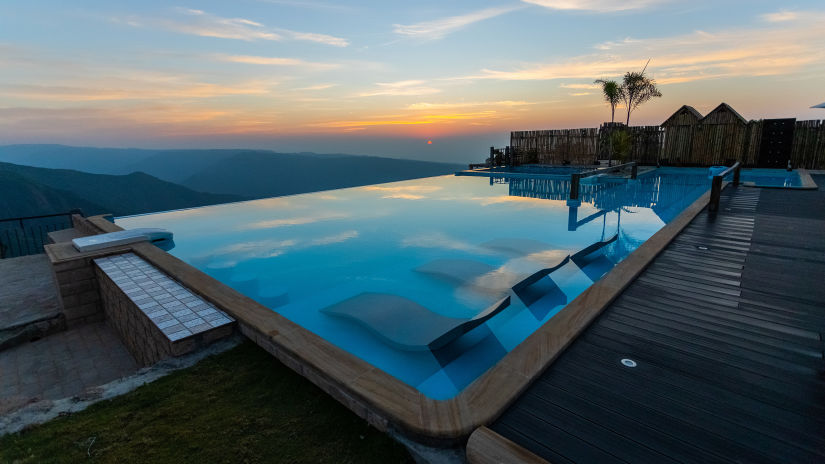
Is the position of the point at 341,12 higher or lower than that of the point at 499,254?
higher

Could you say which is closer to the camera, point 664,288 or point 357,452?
point 357,452

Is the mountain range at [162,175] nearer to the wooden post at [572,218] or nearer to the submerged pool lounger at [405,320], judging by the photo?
the wooden post at [572,218]

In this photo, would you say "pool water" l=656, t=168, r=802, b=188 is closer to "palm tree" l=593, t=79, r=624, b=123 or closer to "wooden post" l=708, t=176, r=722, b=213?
"palm tree" l=593, t=79, r=624, b=123

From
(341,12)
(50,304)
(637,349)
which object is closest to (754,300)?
(637,349)

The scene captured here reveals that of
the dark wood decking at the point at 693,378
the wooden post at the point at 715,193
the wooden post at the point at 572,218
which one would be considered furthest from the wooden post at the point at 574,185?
the dark wood decking at the point at 693,378

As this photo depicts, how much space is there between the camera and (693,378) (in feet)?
7.48

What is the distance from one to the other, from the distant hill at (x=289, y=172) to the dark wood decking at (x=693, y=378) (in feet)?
314

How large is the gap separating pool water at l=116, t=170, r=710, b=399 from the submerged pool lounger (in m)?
0.06

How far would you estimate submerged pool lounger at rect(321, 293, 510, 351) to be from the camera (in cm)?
387

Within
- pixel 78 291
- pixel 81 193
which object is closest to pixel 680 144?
pixel 78 291

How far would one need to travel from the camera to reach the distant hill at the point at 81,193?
62.2m

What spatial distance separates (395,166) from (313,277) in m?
102

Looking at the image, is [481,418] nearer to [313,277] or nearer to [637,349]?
[637,349]

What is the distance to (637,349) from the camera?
2.62 meters
